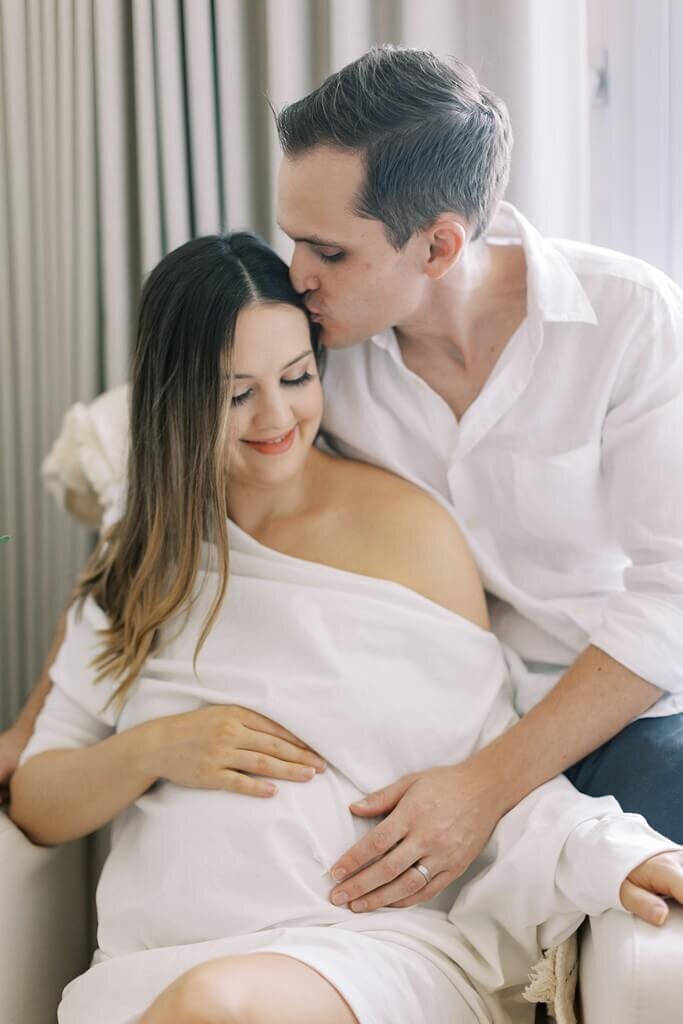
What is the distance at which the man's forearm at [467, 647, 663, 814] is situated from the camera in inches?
57.8

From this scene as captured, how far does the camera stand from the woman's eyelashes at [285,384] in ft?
4.90

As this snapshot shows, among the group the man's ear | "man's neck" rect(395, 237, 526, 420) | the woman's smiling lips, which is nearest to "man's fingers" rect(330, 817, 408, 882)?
the woman's smiling lips

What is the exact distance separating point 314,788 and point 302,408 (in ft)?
1.61

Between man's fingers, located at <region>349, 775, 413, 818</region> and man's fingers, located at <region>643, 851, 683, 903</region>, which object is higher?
man's fingers, located at <region>643, 851, 683, 903</region>

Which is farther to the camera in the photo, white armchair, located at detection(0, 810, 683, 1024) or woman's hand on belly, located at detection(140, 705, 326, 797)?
woman's hand on belly, located at detection(140, 705, 326, 797)

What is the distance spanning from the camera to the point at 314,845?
1405mm

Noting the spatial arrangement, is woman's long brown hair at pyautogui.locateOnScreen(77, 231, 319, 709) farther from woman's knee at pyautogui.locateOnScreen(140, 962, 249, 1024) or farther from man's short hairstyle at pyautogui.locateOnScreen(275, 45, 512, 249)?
woman's knee at pyautogui.locateOnScreen(140, 962, 249, 1024)

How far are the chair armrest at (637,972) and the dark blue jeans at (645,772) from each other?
220mm

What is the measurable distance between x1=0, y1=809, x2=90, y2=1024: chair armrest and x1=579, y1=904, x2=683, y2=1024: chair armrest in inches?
27.8

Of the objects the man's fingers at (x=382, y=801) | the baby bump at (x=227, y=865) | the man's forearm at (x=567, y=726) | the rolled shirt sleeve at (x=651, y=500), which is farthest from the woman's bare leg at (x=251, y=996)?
the rolled shirt sleeve at (x=651, y=500)

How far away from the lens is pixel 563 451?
1634 millimetres

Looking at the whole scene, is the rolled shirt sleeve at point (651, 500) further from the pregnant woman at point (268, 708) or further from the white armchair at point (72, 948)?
the white armchair at point (72, 948)

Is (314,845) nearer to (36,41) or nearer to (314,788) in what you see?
(314,788)

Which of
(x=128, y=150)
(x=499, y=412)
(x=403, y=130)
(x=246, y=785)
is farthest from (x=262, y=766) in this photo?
(x=128, y=150)
